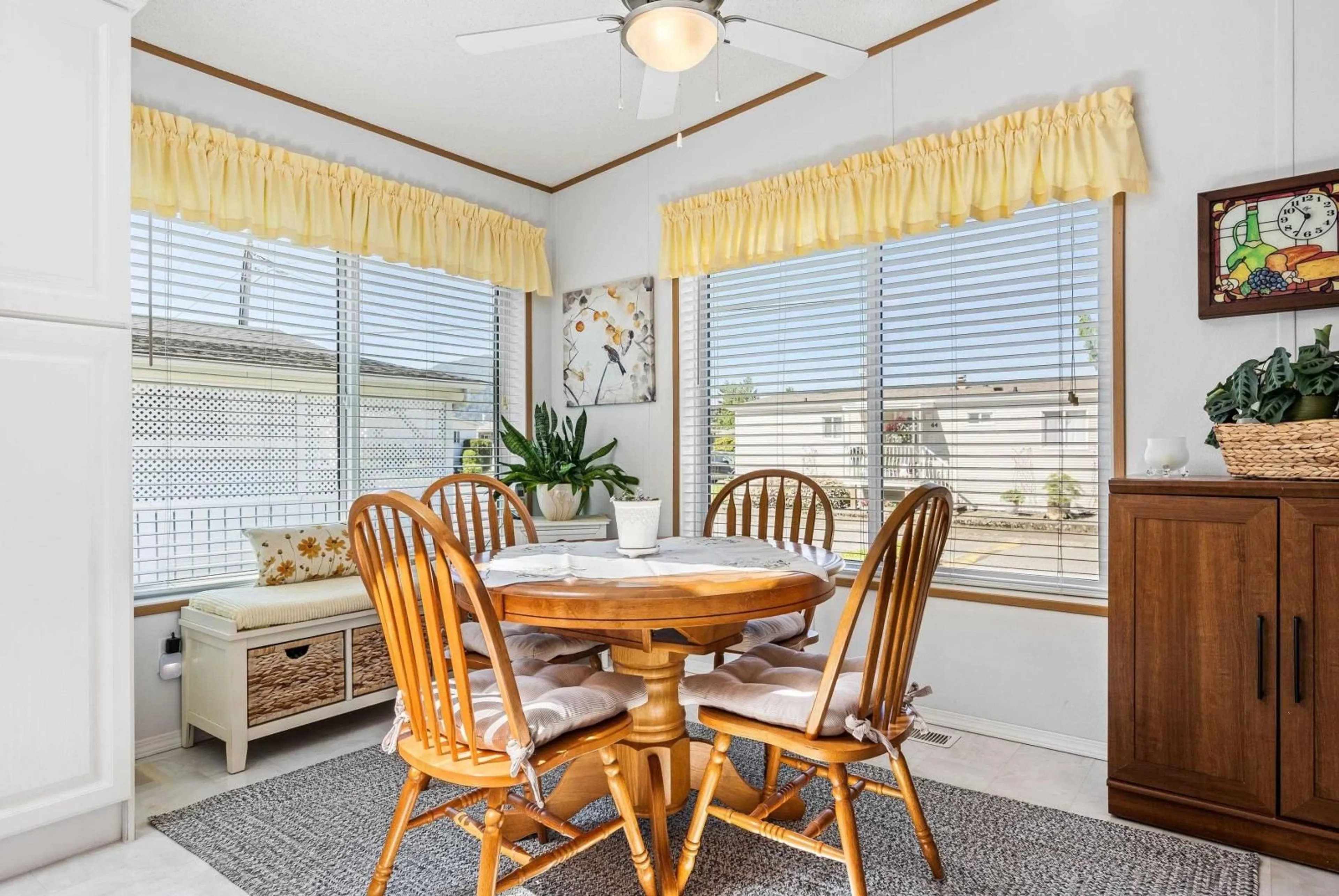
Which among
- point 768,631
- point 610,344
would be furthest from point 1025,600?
point 610,344

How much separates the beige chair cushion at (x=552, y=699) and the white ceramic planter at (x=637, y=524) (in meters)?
0.37

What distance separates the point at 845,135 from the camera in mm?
Answer: 3311

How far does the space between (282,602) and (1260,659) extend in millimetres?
3045

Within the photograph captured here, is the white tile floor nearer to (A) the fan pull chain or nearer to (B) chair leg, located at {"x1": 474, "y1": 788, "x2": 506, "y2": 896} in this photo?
(B) chair leg, located at {"x1": 474, "y1": 788, "x2": 506, "y2": 896}

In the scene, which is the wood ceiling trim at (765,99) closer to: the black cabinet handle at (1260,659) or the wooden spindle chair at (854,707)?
the wooden spindle chair at (854,707)

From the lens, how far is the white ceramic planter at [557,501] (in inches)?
155

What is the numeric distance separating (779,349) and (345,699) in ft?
7.81

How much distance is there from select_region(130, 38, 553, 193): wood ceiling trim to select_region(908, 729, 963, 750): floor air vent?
3.51 metres

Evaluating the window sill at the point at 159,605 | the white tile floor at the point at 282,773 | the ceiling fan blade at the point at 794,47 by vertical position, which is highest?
the ceiling fan blade at the point at 794,47

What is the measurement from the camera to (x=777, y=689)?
1807mm

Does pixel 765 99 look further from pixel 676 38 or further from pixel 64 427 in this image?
pixel 64 427

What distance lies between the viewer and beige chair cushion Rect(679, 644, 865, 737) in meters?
1.70

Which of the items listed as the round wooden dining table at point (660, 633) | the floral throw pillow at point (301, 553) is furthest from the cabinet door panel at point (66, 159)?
the round wooden dining table at point (660, 633)

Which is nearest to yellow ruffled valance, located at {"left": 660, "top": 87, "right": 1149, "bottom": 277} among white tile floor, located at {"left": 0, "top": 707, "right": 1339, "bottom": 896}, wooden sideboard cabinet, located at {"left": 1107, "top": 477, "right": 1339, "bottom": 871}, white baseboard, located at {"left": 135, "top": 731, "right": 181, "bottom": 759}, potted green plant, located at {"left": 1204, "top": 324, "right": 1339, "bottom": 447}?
potted green plant, located at {"left": 1204, "top": 324, "right": 1339, "bottom": 447}
